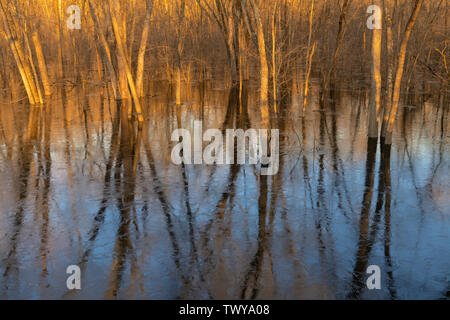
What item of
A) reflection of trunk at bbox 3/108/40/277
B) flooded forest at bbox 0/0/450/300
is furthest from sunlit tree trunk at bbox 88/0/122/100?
reflection of trunk at bbox 3/108/40/277

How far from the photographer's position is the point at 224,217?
7.08 meters

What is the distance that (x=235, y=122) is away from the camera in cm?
1390

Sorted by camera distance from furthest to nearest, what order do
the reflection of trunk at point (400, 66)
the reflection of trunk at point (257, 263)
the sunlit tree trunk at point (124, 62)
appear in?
the sunlit tree trunk at point (124, 62)
the reflection of trunk at point (400, 66)
the reflection of trunk at point (257, 263)

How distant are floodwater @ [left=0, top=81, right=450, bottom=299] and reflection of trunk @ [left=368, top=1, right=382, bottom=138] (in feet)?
1.51

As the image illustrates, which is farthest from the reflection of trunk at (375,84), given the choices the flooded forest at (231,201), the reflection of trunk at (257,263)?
the reflection of trunk at (257,263)

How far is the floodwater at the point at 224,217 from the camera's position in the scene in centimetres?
523

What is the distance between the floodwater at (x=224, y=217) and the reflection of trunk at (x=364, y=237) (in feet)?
0.06

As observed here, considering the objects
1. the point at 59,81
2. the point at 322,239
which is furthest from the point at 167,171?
the point at 59,81

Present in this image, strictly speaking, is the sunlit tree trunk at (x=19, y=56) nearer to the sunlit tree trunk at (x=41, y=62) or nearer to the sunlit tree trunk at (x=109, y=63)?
the sunlit tree trunk at (x=41, y=62)

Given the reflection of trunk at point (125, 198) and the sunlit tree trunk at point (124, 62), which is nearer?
the reflection of trunk at point (125, 198)
